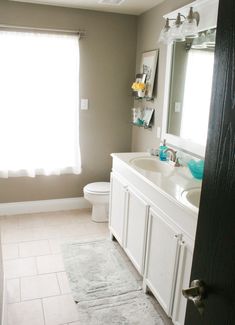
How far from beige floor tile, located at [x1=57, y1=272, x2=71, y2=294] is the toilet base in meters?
1.04

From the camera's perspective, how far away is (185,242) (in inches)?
66.9

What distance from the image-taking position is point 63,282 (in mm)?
2381

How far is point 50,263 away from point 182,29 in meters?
Answer: 2.27

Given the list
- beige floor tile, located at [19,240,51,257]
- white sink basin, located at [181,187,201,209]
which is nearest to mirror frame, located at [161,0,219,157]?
white sink basin, located at [181,187,201,209]

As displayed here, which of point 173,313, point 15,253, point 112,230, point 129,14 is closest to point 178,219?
point 173,313

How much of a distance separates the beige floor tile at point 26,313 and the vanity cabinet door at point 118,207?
Answer: 0.91 meters

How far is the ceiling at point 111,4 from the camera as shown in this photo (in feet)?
9.82

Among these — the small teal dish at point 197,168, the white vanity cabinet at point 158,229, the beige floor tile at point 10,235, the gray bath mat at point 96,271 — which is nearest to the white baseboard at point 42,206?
the beige floor tile at point 10,235

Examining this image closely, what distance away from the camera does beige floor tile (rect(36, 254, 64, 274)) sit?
8.33 feet

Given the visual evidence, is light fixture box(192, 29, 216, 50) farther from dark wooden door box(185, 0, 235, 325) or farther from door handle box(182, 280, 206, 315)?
door handle box(182, 280, 206, 315)

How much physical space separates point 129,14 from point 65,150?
5.78ft

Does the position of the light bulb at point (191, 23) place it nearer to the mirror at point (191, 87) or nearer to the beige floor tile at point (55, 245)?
the mirror at point (191, 87)

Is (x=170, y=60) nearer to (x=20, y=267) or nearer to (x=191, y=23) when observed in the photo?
(x=191, y=23)

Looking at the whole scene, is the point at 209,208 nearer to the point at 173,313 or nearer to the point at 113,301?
the point at 173,313
